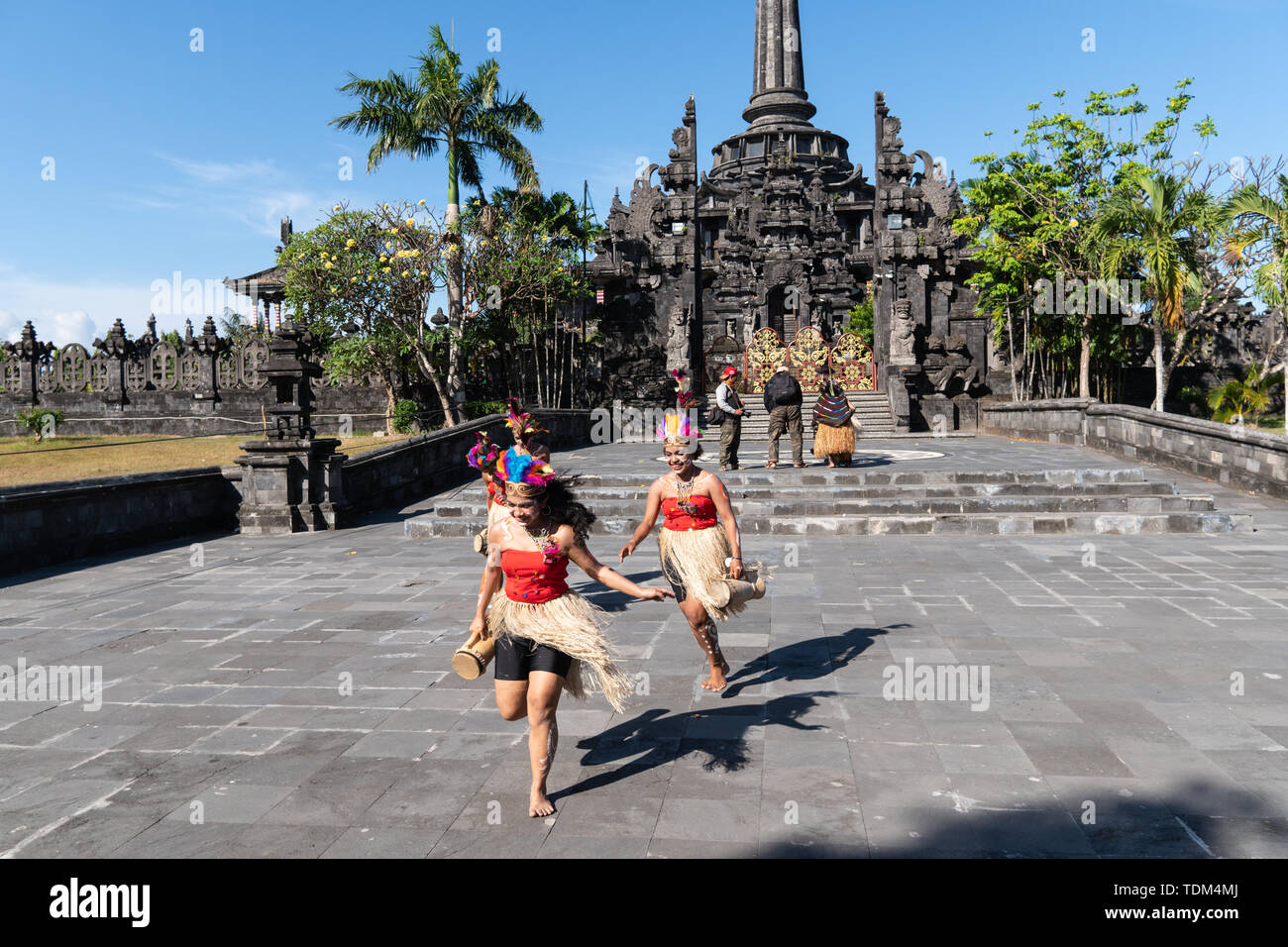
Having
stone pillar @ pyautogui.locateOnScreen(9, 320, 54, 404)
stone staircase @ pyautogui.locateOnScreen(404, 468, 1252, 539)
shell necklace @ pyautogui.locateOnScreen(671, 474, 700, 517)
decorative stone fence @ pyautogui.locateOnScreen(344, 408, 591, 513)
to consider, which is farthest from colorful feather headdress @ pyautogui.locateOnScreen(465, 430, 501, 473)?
stone pillar @ pyautogui.locateOnScreen(9, 320, 54, 404)

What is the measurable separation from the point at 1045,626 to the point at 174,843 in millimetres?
5918

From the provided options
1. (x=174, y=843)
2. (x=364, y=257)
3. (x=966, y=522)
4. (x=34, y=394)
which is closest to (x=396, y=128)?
(x=364, y=257)

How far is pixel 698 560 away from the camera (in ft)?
17.4

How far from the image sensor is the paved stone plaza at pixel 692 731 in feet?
11.1

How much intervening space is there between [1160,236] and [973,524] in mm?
11231

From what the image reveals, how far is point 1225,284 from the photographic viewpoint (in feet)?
68.7

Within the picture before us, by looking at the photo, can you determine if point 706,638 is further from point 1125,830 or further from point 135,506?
point 135,506

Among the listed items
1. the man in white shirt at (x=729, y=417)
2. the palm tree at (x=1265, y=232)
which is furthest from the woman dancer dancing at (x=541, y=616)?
the palm tree at (x=1265, y=232)

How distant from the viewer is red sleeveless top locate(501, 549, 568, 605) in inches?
151

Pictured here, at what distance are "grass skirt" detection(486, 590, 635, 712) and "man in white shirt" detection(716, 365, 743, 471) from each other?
33.2ft

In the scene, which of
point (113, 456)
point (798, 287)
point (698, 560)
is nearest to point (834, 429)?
point (698, 560)

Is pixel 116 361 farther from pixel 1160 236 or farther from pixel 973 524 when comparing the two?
pixel 1160 236
